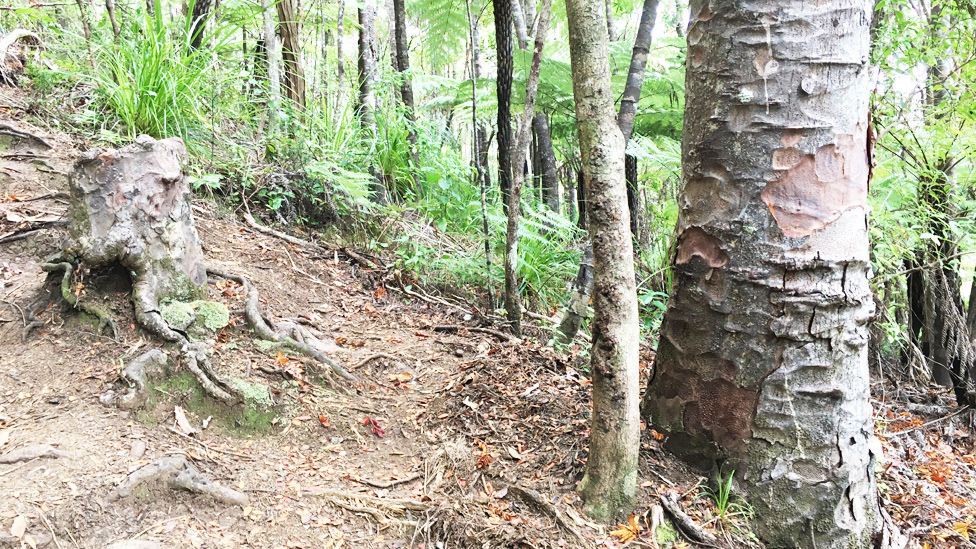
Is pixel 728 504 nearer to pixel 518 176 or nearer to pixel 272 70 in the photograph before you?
pixel 518 176

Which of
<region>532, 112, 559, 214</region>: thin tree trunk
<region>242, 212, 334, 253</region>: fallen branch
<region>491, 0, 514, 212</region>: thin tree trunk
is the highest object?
<region>491, 0, 514, 212</region>: thin tree trunk

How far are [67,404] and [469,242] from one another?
3.73 metres

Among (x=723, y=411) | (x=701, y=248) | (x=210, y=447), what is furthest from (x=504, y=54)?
(x=210, y=447)

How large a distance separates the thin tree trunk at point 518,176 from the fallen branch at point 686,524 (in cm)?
208

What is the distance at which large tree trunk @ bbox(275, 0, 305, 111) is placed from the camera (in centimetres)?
603

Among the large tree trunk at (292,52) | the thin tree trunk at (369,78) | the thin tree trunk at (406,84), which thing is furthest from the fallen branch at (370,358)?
the large tree trunk at (292,52)

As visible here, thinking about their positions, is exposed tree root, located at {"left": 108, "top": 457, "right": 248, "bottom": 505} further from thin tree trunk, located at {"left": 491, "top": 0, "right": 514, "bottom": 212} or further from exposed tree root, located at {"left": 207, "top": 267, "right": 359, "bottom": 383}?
thin tree trunk, located at {"left": 491, "top": 0, "right": 514, "bottom": 212}

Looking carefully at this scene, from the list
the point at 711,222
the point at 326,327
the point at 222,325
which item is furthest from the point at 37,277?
the point at 711,222

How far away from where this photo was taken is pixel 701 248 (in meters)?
2.28

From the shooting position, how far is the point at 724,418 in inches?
89.1

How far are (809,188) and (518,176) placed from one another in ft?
5.97

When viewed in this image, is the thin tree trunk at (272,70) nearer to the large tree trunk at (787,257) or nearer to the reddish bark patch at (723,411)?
the large tree trunk at (787,257)

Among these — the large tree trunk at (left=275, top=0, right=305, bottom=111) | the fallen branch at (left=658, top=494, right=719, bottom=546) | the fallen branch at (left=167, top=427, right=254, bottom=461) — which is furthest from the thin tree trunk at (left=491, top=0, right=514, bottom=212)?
the fallen branch at (left=658, top=494, right=719, bottom=546)

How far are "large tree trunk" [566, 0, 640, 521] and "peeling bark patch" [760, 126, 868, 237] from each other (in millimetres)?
614
